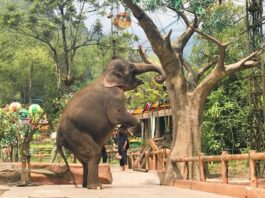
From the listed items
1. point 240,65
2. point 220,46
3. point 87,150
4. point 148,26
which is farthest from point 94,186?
point 240,65

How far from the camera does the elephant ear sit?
10.6m

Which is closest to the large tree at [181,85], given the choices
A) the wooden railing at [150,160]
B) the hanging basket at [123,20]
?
the hanging basket at [123,20]

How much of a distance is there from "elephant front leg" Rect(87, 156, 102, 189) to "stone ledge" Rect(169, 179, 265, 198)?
1861mm

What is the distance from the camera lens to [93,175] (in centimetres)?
1016

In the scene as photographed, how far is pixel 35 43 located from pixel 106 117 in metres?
38.3

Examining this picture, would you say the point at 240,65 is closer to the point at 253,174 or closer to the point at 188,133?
the point at 188,133

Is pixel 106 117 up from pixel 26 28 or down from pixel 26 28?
down

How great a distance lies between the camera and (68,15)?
99.7 feet

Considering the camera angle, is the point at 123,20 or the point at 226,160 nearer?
the point at 226,160

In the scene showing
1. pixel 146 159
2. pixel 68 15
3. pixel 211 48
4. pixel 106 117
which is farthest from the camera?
pixel 68 15

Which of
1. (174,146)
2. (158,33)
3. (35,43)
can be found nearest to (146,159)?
(174,146)

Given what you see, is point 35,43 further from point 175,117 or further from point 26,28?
point 175,117

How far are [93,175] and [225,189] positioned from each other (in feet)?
8.72

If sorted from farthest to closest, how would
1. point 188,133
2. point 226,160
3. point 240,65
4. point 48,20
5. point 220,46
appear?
point 48,20 < point 240,65 < point 188,133 < point 220,46 < point 226,160
